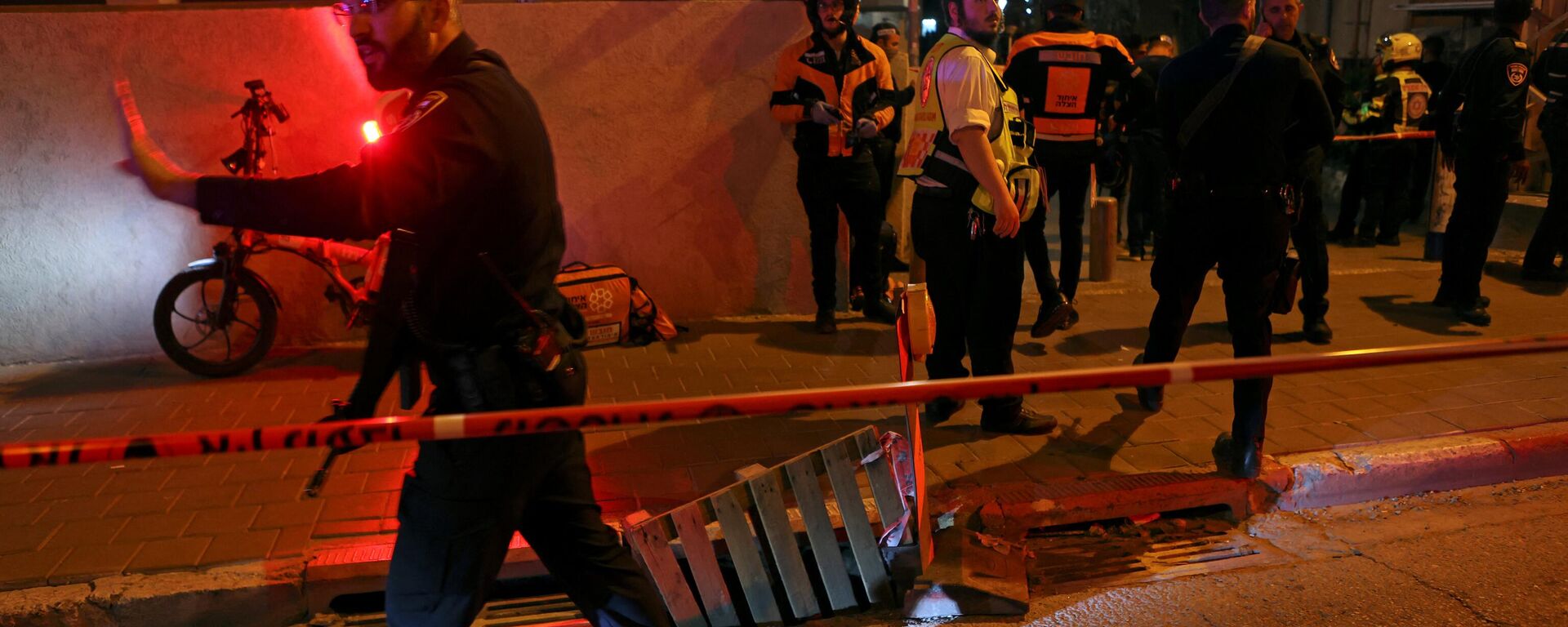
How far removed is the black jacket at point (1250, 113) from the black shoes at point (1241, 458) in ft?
3.44

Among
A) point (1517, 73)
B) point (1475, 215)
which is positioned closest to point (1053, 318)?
point (1475, 215)

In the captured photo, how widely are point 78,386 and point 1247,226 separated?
5.89m

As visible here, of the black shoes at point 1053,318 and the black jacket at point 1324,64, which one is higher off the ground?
the black jacket at point 1324,64

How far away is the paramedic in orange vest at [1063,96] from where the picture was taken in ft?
20.1

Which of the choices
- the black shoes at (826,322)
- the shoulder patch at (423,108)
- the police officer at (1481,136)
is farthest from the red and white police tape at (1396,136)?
the shoulder patch at (423,108)

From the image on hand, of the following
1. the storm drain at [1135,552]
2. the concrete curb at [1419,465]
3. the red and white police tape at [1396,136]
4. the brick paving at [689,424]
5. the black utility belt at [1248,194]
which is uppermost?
the black utility belt at [1248,194]

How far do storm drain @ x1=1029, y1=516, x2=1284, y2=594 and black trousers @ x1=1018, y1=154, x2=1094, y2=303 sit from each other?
1799 millimetres

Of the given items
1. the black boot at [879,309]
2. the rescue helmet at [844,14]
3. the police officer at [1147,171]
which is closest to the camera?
the rescue helmet at [844,14]

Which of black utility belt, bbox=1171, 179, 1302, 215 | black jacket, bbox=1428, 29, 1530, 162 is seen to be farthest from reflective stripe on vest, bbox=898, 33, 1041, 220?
black jacket, bbox=1428, 29, 1530, 162

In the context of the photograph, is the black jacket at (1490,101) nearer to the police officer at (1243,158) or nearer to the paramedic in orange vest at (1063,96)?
the paramedic in orange vest at (1063,96)

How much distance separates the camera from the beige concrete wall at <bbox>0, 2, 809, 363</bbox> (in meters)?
6.25

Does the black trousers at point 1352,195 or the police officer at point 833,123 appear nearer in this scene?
the police officer at point 833,123

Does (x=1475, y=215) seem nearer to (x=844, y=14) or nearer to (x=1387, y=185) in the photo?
(x=1387, y=185)

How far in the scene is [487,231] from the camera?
2.49 m
